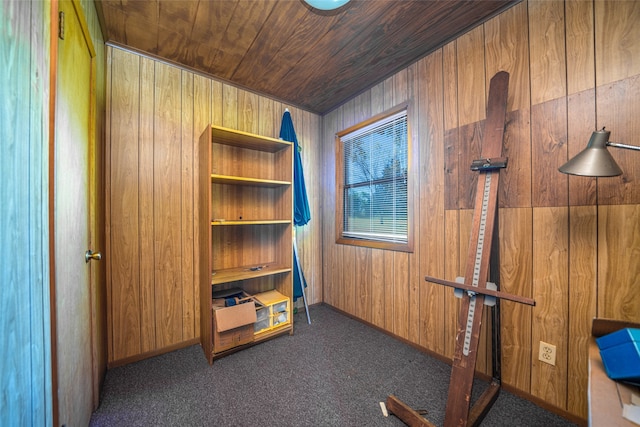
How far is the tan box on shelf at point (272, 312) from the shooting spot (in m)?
2.22

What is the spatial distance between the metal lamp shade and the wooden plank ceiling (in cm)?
119

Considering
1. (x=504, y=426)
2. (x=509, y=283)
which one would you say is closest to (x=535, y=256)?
(x=509, y=283)

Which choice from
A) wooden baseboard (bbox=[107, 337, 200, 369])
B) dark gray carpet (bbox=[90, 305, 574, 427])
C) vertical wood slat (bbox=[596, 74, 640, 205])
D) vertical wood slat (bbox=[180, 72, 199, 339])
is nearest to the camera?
vertical wood slat (bbox=[596, 74, 640, 205])

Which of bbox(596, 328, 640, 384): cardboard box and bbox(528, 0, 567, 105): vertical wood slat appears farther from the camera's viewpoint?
bbox(528, 0, 567, 105): vertical wood slat

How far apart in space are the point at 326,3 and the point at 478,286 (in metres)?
1.85

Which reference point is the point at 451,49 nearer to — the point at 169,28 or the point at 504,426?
the point at 169,28

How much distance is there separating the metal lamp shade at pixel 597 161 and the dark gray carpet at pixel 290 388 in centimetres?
140

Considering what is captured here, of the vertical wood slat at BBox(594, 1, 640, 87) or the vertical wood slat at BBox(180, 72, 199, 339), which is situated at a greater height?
the vertical wood slat at BBox(594, 1, 640, 87)

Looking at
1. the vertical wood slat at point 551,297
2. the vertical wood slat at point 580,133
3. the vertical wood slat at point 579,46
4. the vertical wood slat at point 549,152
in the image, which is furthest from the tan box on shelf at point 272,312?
the vertical wood slat at point 579,46

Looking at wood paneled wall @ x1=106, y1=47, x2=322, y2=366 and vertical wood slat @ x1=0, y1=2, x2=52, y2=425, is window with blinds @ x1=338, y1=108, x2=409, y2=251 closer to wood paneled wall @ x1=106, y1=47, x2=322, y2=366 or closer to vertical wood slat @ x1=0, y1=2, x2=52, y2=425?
wood paneled wall @ x1=106, y1=47, x2=322, y2=366

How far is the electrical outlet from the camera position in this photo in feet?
4.60

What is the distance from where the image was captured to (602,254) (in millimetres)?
1265

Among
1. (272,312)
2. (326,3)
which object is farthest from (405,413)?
(326,3)

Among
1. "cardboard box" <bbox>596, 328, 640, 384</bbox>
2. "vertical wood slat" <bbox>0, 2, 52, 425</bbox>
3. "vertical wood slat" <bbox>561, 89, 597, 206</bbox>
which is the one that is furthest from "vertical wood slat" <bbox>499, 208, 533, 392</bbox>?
"vertical wood slat" <bbox>0, 2, 52, 425</bbox>
